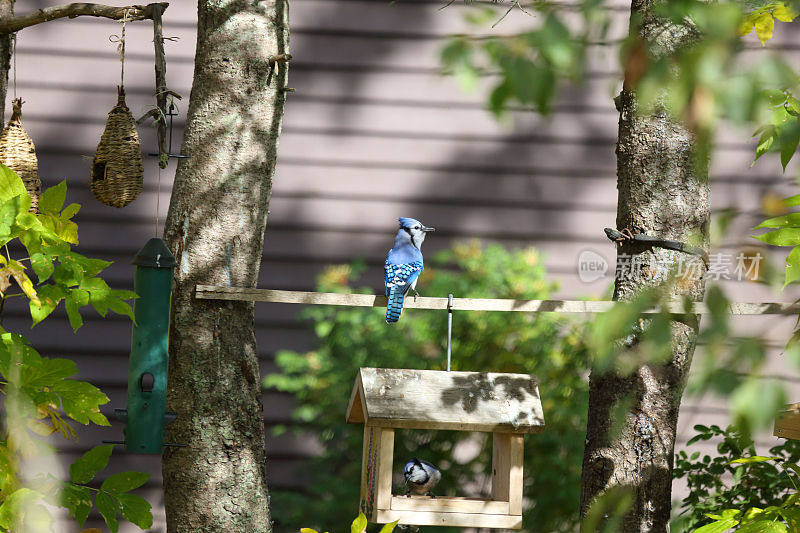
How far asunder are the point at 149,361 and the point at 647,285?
1788 millimetres

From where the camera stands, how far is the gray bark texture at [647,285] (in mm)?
2914

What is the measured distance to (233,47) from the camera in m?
3.23

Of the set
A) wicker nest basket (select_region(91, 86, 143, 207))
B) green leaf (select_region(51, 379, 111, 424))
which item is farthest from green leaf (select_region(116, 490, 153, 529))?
wicker nest basket (select_region(91, 86, 143, 207))

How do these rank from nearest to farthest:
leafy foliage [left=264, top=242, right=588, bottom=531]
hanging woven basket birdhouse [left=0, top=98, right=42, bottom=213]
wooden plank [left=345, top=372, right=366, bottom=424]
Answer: wooden plank [left=345, top=372, right=366, bottom=424]
hanging woven basket birdhouse [left=0, top=98, right=42, bottom=213]
leafy foliage [left=264, top=242, right=588, bottom=531]

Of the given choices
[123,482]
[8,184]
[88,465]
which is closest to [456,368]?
[123,482]

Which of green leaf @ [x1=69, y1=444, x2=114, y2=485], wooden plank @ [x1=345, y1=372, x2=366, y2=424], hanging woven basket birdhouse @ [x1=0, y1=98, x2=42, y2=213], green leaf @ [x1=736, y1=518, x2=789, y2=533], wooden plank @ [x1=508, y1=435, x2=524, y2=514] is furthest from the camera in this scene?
hanging woven basket birdhouse @ [x1=0, y1=98, x2=42, y2=213]

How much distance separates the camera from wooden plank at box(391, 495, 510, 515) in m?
2.85

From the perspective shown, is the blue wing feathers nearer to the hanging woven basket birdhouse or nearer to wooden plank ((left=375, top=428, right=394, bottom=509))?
wooden plank ((left=375, top=428, right=394, bottom=509))

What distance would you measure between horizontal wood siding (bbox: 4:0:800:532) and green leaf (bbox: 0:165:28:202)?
2.42 meters

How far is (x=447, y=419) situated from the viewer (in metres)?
2.81

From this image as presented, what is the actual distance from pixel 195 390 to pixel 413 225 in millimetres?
1153

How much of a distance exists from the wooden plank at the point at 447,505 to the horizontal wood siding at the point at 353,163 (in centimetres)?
179


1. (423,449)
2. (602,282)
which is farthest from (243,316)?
(602,282)

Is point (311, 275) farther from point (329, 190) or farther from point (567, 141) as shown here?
point (567, 141)
